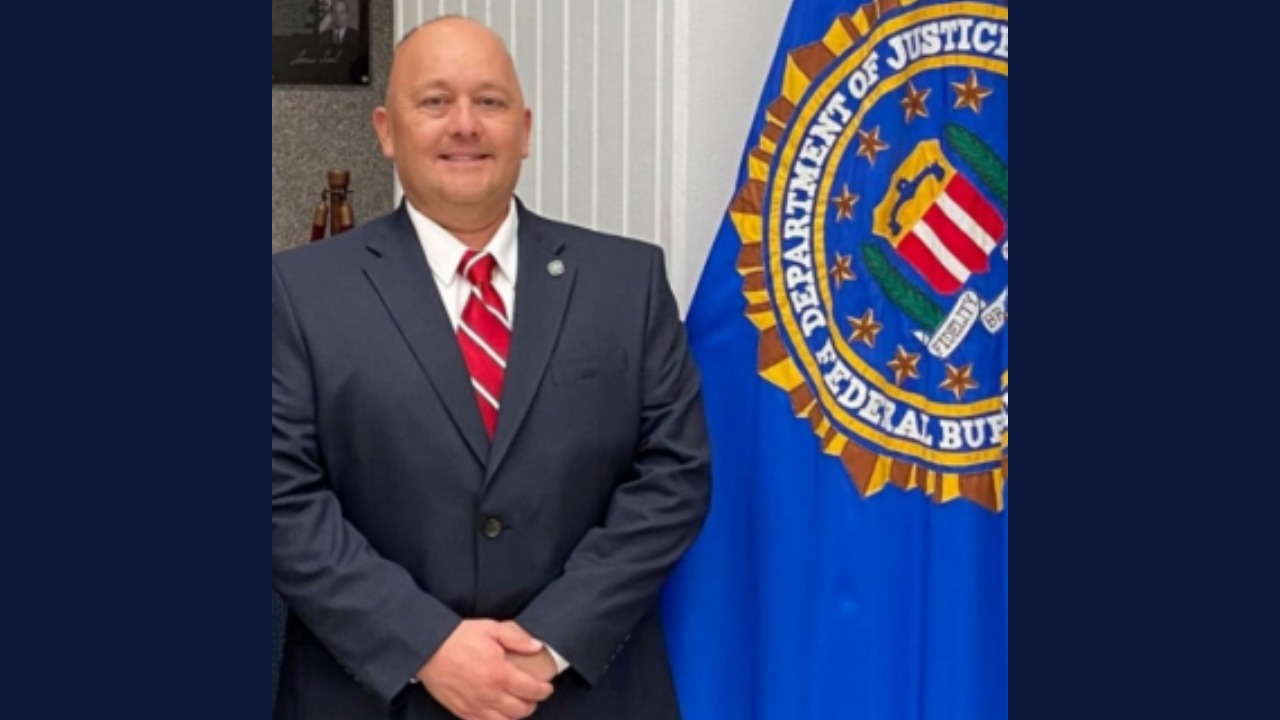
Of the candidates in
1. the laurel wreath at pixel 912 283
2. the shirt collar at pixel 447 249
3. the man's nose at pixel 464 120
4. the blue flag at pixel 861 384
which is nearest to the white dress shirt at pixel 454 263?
the shirt collar at pixel 447 249

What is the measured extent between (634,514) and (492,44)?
0.50 metres

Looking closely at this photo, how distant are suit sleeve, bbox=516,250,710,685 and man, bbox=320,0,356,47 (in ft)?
4.22

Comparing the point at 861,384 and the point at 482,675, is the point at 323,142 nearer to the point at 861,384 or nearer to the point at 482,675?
the point at 861,384

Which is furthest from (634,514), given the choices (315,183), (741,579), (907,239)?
(315,183)

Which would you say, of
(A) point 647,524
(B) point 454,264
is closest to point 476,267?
Result: (B) point 454,264

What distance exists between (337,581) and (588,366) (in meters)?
0.34

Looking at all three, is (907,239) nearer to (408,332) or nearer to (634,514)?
(634,514)

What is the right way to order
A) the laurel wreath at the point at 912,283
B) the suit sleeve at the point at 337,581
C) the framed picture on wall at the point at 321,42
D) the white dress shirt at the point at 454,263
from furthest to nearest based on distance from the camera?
the framed picture on wall at the point at 321,42
the laurel wreath at the point at 912,283
the white dress shirt at the point at 454,263
the suit sleeve at the point at 337,581

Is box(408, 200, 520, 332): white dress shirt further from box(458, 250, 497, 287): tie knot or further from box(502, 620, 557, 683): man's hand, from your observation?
box(502, 620, 557, 683): man's hand

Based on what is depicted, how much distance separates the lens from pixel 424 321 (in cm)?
182

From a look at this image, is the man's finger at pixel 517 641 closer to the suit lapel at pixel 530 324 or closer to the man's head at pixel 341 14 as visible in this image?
the suit lapel at pixel 530 324

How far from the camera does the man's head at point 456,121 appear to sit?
1823mm

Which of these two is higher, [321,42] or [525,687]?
[321,42]

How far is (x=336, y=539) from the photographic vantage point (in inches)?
69.3
